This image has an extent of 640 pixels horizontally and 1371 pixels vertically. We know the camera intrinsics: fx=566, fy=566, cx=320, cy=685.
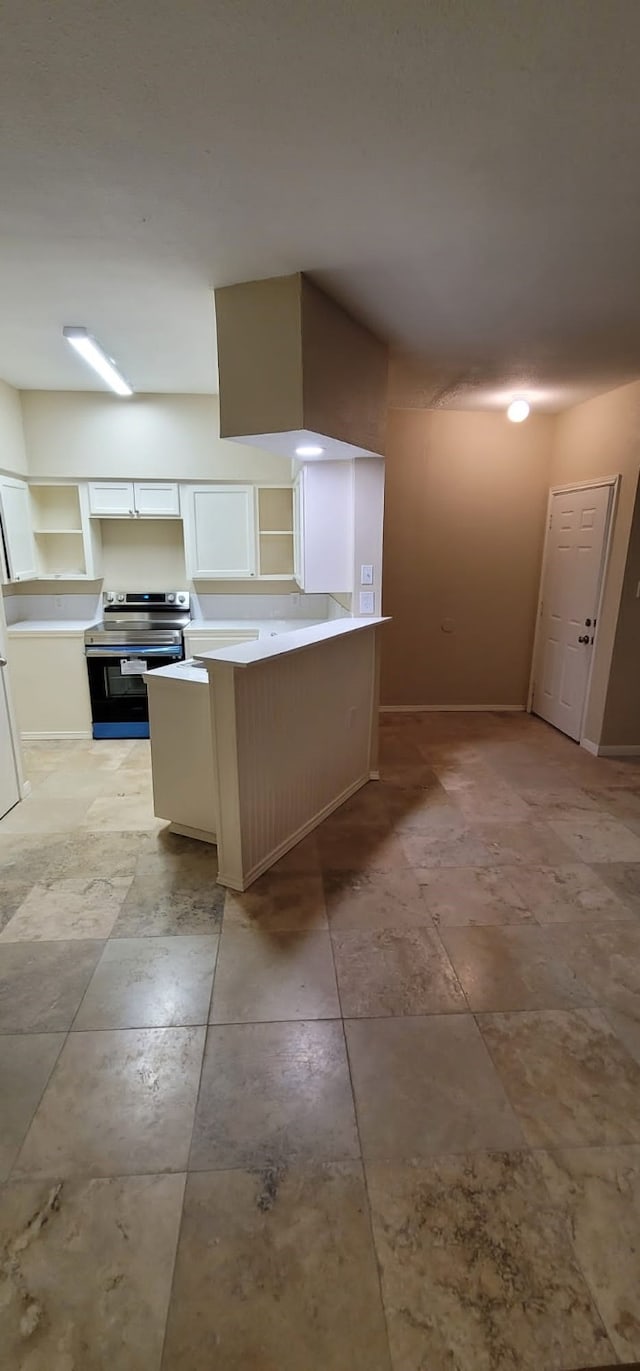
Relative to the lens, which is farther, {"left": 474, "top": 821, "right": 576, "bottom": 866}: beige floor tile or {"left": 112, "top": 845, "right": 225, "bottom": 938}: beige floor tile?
{"left": 474, "top": 821, "right": 576, "bottom": 866}: beige floor tile

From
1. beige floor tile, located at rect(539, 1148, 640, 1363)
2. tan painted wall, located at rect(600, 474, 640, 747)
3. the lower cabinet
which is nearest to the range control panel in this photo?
the lower cabinet

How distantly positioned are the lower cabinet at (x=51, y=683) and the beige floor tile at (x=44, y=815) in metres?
1.11

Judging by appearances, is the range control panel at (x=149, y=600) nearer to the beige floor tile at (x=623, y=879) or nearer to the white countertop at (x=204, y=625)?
the white countertop at (x=204, y=625)

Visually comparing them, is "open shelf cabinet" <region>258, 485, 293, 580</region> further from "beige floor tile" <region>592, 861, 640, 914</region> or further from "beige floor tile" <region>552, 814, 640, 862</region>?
"beige floor tile" <region>592, 861, 640, 914</region>

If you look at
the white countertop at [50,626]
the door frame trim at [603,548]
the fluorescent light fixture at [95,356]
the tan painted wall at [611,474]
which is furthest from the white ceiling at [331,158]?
the white countertop at [50,626]

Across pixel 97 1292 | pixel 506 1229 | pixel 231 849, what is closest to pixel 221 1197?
pixel 97 1292

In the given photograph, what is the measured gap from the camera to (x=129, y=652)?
14.6 ft

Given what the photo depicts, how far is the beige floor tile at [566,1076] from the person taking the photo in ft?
5.06

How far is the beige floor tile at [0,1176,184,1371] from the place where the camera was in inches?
43.7

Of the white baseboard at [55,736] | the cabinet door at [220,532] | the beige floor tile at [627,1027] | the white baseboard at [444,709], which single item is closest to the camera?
the beige floor tile at [627,1027]

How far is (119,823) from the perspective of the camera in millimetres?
3193

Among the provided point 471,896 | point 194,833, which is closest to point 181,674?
point 194,833

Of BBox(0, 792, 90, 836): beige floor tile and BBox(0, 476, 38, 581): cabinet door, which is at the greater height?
BBox(0, 476, 38, 581): cabinet door

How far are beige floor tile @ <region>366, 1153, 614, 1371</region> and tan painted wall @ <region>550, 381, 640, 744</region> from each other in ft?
11.3
